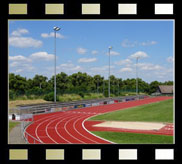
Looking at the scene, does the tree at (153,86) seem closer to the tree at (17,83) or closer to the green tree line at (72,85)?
the green tree line at (72,85)

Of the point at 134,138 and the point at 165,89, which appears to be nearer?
the point at 134,138

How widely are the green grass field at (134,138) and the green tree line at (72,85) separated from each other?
20.5 meters

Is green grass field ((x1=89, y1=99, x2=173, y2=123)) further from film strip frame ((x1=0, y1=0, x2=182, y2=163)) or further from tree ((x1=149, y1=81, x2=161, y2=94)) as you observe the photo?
tree ((x1=149, y1=81, x2=161, y2=94))

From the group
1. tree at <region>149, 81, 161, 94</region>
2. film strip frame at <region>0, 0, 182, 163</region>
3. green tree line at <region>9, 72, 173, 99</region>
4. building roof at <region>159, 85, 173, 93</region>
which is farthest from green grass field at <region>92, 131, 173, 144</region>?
tree at <region>149, 81, 161, 94</region>

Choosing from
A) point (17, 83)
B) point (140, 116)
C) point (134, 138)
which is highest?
point (17, 83)

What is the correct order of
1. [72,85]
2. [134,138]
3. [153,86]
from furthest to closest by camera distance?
[153,86] → [72,85] → [134,138]

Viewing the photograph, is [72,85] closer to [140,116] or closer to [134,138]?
A: [140,116]

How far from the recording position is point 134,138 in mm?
15602

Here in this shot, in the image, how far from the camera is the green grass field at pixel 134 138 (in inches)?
577

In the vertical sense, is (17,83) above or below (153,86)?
above

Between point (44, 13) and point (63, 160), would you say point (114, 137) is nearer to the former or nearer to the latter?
point (63, 160)

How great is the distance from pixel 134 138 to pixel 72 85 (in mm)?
42439

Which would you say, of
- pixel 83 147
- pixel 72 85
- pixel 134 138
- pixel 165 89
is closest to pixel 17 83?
pixel 72 85

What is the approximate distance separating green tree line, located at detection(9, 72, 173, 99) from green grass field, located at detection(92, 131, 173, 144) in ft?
67.4
